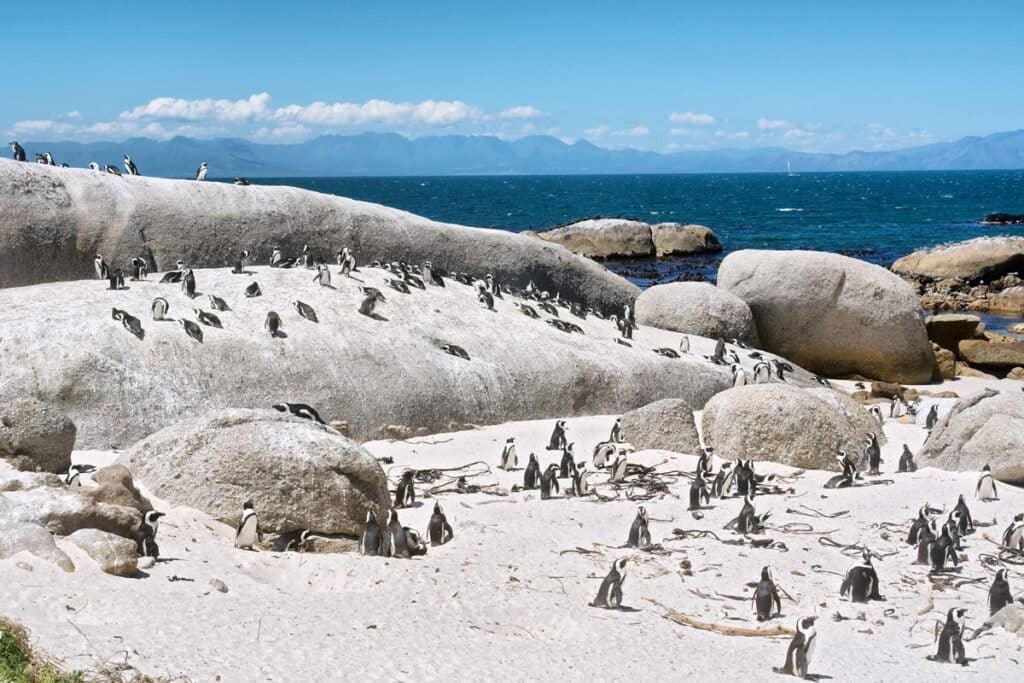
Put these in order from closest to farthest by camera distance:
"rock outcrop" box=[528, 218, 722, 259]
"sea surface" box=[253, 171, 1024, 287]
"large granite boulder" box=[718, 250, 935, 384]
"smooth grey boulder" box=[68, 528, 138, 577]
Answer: "smooth grey boulder" box=[68, 528, 138, 577] → "large granite boulder" box=[718, 250, 935, 384] → "rock outcrop" box=[528, 218, 722, 259] → "sea surface" box=[253, 171, 1024, 287]

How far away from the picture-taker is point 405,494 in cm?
1306

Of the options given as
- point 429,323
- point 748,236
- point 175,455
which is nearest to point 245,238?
point 429,323

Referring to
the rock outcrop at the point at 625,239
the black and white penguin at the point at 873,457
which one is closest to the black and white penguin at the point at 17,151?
the black and white penguin at the point at 873,457

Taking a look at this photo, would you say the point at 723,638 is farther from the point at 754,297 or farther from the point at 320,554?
the point at 754,297

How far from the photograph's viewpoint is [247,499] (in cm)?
1101

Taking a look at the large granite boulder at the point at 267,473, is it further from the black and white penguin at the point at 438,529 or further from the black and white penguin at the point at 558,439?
the black and white penguin at the point at 558,439

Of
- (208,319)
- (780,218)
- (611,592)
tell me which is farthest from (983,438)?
(780,218)

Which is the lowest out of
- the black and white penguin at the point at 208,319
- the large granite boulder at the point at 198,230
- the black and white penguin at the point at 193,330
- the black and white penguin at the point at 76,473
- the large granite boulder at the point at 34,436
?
the black and white penguin at the point at 76,473

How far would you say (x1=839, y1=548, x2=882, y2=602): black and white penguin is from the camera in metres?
10.3

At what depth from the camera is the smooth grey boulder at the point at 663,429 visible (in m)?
15.8

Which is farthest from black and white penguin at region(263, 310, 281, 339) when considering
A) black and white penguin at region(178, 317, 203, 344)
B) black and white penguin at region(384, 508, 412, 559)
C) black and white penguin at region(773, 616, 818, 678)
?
black and white penguin at region(773, 616, 818, 678)

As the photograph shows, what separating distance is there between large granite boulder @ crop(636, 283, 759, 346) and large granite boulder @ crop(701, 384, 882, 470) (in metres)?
6.79

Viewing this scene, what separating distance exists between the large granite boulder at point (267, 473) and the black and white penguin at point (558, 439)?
167 inches

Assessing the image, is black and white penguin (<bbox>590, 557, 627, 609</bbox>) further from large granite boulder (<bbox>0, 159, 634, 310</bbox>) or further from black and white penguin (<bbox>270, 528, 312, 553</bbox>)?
large granite boulder (<bbox>0, 159, 634, 310</bbox>)
